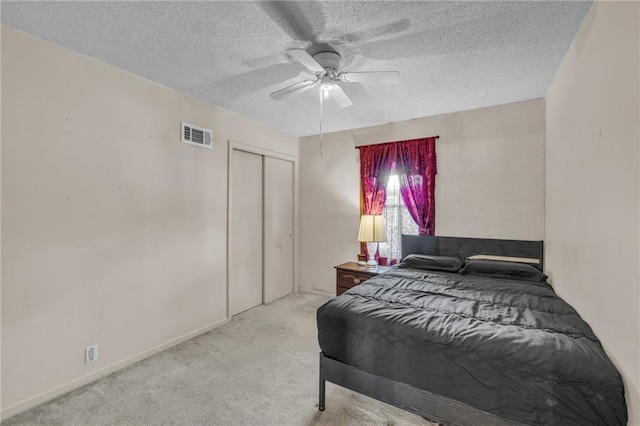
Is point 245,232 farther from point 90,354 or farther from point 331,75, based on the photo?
point 331,75

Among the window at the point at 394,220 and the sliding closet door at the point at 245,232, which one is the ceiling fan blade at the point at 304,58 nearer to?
the sliding closet door at the point at 245,232

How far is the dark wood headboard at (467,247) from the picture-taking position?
3.11 meters

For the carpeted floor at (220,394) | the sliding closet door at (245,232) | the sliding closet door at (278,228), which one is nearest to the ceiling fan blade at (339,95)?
the sliding closet door at (245,232)

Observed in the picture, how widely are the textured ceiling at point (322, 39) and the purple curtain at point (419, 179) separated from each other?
0.81 meters

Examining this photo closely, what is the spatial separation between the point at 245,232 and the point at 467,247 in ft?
9.08

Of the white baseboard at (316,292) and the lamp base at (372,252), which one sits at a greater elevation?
the lamp base at (372,252)

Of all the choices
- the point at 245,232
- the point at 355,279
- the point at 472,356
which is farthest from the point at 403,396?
the point at 245,232

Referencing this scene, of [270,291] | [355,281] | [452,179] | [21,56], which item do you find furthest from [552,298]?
[21,56]

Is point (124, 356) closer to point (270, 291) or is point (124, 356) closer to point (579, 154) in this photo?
point (270, 291)

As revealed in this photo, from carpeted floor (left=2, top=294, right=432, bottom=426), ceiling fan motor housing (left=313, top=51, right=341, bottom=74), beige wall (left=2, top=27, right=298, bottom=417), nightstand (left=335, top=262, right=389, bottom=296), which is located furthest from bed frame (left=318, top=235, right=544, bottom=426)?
ceiling fan motor housing (left=313, top=51, right=341, bottom=74)

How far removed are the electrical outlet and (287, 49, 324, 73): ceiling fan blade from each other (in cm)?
266

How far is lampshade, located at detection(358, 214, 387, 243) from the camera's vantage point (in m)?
3.71

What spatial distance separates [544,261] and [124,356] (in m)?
4.08

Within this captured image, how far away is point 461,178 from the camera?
3531 mm
